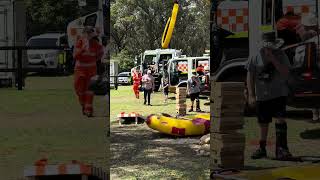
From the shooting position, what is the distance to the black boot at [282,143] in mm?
3277

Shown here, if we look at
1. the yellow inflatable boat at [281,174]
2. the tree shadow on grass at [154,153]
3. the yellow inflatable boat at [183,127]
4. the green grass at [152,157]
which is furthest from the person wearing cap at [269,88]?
the yellow inflatable boat at [183,127]

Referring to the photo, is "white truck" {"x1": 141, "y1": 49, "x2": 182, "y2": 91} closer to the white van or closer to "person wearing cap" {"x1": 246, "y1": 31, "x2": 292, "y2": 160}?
"person wearing cap" {"x1": 246, "y1": 31, "x2": 292, "y2": 160}

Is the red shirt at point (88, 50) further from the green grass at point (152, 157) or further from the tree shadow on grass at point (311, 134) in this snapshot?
the green grass at point (152, 157)

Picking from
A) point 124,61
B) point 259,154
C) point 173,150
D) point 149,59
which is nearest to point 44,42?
point 259,154

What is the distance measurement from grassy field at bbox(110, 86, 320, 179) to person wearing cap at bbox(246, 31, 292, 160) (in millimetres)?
43

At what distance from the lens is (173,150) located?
804cm

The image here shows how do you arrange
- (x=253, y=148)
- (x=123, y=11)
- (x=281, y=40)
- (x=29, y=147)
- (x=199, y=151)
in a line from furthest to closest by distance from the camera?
(x=123, y=11), (x=199, y=151), (x=29, y=147), (x=253, y=148), (x=281, y=40)

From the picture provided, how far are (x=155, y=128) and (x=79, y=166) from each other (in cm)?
621

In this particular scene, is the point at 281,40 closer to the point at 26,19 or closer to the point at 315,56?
the point at 315,56

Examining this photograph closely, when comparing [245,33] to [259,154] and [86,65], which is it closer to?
[259,154]

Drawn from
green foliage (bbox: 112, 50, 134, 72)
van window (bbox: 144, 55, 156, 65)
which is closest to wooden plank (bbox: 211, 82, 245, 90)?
van window (bbox: 144, 55, 156, 65)

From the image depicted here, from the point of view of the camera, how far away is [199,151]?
7.50 m

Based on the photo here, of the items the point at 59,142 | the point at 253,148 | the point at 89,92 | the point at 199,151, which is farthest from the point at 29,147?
the point at 199,151

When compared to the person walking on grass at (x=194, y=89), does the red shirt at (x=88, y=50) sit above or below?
above
